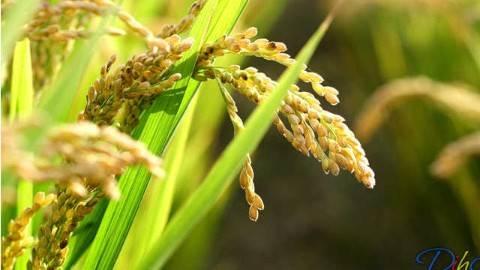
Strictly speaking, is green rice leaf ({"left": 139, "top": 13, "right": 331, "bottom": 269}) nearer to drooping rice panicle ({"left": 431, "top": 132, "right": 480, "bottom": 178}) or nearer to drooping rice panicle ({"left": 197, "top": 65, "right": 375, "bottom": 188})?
drooping rice panicle ({"left": 197, "top": 65, "right": 375, "bottom": 188})

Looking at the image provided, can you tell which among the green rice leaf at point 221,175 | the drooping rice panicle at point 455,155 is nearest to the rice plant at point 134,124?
the green rice leaf at point 221,175

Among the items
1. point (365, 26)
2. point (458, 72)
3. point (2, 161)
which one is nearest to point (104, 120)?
point (2, 161)

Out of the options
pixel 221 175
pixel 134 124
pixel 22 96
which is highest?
pixel 221 175

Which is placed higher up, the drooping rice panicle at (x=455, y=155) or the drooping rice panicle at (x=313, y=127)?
the drooping rice panicle at (x=313, y=127)

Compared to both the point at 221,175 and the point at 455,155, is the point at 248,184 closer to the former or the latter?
the point at 221,175

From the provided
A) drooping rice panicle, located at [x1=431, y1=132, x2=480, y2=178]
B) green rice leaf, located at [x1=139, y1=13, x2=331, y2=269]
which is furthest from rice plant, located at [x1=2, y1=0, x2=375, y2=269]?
drooping rice panicle, located at [x1=431, y1=132, x2=480, y2=178]

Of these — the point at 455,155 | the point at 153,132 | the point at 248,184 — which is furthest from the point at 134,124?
the point at 455,155

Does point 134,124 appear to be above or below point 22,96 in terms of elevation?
above

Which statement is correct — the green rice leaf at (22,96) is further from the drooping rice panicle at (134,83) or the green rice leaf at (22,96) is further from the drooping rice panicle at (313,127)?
the drooping rice panicle at (313,127)
